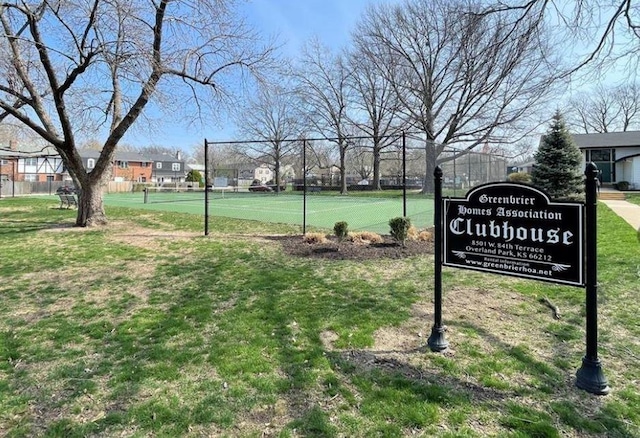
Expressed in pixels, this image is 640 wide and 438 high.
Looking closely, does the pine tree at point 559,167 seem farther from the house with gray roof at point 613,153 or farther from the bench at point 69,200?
the bench at point 69,200

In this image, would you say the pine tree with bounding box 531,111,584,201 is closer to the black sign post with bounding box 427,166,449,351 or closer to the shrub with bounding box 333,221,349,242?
the shrub with bounding box 333,221,349,242

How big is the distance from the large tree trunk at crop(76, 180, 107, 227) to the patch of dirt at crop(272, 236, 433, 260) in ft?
→ 21.8

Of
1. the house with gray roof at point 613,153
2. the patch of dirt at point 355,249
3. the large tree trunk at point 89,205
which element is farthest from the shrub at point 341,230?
the house with gray roof at point 613,153

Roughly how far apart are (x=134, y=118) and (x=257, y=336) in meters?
9.09

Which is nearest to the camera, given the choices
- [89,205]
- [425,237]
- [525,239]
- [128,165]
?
[525,239]

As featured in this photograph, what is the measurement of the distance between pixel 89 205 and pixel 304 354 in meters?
10.9

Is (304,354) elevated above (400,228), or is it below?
below

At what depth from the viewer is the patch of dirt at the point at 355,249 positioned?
7246 mm

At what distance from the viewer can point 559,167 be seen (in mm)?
16781

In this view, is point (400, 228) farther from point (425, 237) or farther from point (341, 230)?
point (341, 230)

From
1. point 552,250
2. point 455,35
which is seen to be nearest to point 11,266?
point 552,250

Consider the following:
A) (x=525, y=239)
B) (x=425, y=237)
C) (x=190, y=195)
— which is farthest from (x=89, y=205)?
(x=190, y=195)

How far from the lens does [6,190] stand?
3491 cm

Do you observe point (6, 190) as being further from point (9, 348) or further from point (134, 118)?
point (9, 348)
